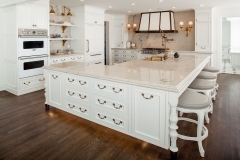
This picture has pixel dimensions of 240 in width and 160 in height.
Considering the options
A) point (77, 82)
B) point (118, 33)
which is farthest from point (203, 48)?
point (77, 82)

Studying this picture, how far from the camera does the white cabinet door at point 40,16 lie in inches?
188

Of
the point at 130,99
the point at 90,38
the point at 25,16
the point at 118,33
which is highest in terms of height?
the point at 118,33

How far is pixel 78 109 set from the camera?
9.88ft

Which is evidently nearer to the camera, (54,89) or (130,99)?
(130,99)

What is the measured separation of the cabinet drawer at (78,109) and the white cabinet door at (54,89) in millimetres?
215

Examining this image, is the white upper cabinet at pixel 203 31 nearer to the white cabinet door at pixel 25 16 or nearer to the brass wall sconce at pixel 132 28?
the brass wall sconce at pixel 132 28

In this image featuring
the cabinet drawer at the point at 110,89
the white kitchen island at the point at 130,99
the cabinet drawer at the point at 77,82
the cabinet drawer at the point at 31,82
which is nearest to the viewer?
the white kitchen island at the point at 130,99

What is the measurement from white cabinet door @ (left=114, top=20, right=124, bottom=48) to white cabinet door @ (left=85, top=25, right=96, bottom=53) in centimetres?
201

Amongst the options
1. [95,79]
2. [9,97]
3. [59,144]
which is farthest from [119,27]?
[59,144]

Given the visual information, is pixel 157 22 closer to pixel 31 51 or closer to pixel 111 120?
pixel 31 51

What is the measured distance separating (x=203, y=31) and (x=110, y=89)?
218 inches

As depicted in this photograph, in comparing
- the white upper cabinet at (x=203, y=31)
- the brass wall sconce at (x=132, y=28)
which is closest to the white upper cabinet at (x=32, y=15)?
the brass wall sconce at (x=132, y=28)

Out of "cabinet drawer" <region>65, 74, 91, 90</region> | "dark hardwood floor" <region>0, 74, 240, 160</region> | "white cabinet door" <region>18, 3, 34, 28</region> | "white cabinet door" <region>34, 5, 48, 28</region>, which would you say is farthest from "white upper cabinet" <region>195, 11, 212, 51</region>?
"cabinet drawer" <region>65, 74, 91, 90</region>

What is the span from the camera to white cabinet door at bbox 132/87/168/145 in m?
2.12
